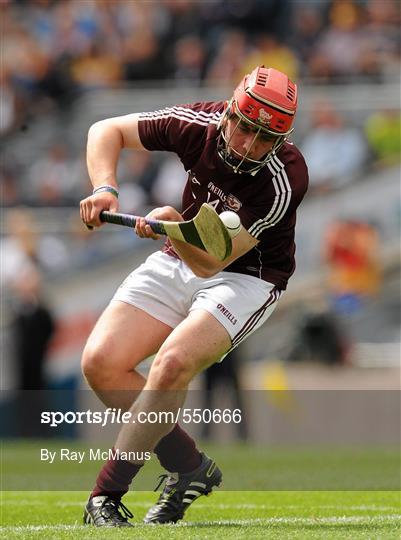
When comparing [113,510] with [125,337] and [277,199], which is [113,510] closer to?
[125,337]

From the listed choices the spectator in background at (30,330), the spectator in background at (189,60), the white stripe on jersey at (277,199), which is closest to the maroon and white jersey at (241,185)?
the white stripe on jersey at (277,199)

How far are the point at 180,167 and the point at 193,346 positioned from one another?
1038cm

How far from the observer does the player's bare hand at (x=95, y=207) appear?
6168 millimetres

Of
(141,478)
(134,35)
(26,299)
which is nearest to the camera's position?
(141,478)

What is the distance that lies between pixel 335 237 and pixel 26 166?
16.6 feet

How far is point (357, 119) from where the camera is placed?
54.7 ft

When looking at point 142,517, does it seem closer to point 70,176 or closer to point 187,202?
point 187,202

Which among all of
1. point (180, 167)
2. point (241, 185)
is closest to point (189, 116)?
point (241, 185)

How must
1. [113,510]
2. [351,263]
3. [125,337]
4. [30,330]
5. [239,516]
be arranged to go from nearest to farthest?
[113,510]
[125,337]
[239,516]
[30,330]
[351,263]

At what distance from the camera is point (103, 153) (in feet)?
21.9

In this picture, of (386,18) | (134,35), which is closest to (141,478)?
(386,18)

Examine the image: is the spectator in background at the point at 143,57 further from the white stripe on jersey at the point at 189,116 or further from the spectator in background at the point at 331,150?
the white stripe on jersey at the point at 189,116

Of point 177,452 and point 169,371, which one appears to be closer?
point 169,371

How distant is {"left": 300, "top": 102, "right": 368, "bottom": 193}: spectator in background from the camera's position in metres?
16.1
